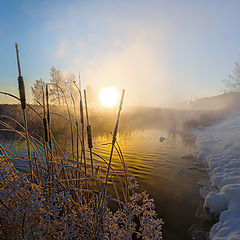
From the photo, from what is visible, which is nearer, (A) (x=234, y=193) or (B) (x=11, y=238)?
(B) (x=11, y=238)

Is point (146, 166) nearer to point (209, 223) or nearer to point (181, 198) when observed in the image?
point (181, 198)

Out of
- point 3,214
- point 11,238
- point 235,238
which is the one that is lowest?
point 235,238

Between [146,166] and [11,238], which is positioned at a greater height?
[11,238]

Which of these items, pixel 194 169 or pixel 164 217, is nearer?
pixel 164 217

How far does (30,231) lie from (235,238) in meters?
3.39

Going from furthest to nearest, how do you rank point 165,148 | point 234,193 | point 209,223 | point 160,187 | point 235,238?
point 165,148
point 160,187
point 234,193
point 209,223
point 235,238

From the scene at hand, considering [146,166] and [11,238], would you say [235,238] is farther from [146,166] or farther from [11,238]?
[146,166]

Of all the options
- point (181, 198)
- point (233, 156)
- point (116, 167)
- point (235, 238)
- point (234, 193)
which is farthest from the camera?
point (116, 167)

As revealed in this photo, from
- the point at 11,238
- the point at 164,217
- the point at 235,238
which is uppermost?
the point at 11,238

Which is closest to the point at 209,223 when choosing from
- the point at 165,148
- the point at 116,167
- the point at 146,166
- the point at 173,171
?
the point at 173,171

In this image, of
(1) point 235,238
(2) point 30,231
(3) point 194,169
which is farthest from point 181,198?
(2) point 30,231

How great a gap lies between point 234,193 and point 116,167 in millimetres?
4813

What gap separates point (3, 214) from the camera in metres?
1.11

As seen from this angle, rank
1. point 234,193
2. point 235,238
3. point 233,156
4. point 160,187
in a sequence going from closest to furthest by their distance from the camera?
point 235,238 → point 234,193 → point 160,187 → point 233,156
